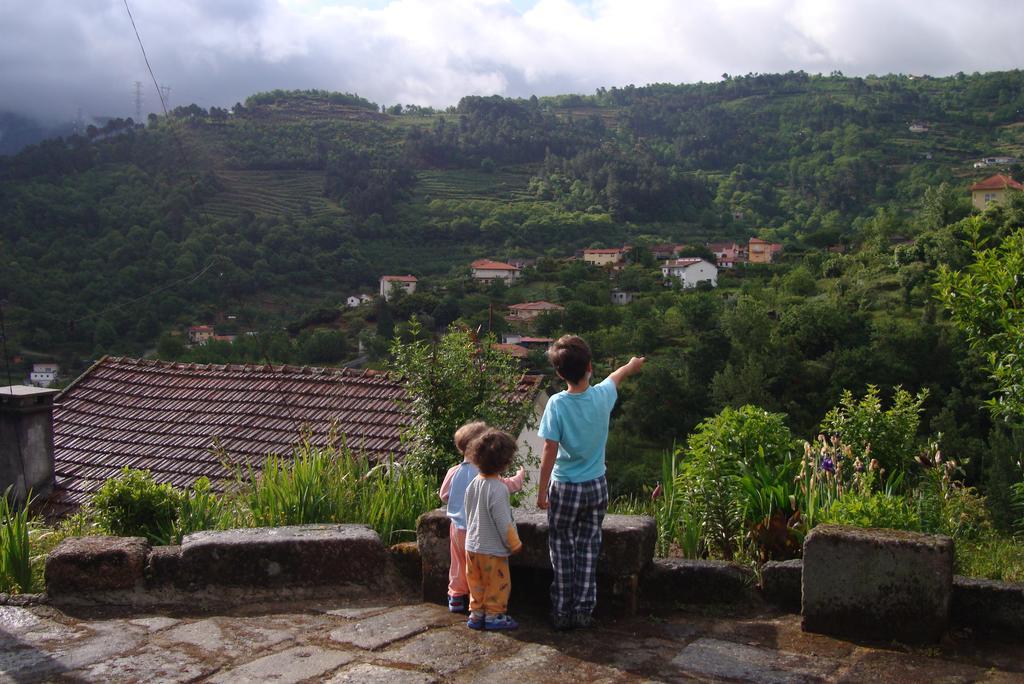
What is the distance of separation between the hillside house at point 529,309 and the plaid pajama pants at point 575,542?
4275 cm

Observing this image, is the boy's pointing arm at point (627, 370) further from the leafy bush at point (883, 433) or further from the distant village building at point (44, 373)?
the distant village building at point (44, 373)

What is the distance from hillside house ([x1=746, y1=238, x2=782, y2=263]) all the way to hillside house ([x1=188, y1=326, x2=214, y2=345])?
184ft

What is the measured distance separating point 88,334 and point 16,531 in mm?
34286

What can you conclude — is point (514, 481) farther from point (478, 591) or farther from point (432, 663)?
point (432, 663)

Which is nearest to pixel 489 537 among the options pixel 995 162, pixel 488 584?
pixel 488 584

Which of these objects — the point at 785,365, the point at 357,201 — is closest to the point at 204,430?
the point at 785,365

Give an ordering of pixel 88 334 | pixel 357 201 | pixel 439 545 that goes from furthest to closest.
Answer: pixel 357 201 < pixel 88 334 < pixel 439 545

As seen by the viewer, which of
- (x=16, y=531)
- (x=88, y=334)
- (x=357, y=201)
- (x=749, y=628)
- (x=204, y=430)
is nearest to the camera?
(x=749, y=628)

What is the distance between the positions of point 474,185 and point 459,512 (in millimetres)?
105522

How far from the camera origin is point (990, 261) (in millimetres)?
4754

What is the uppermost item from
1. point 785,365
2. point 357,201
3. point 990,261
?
point 357,201

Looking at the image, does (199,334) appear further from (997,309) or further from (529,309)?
(997,309)

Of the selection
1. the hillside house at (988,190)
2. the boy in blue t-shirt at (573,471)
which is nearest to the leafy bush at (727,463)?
the boy in blue t-shirt at (573,471)

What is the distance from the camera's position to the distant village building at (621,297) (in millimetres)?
67812
